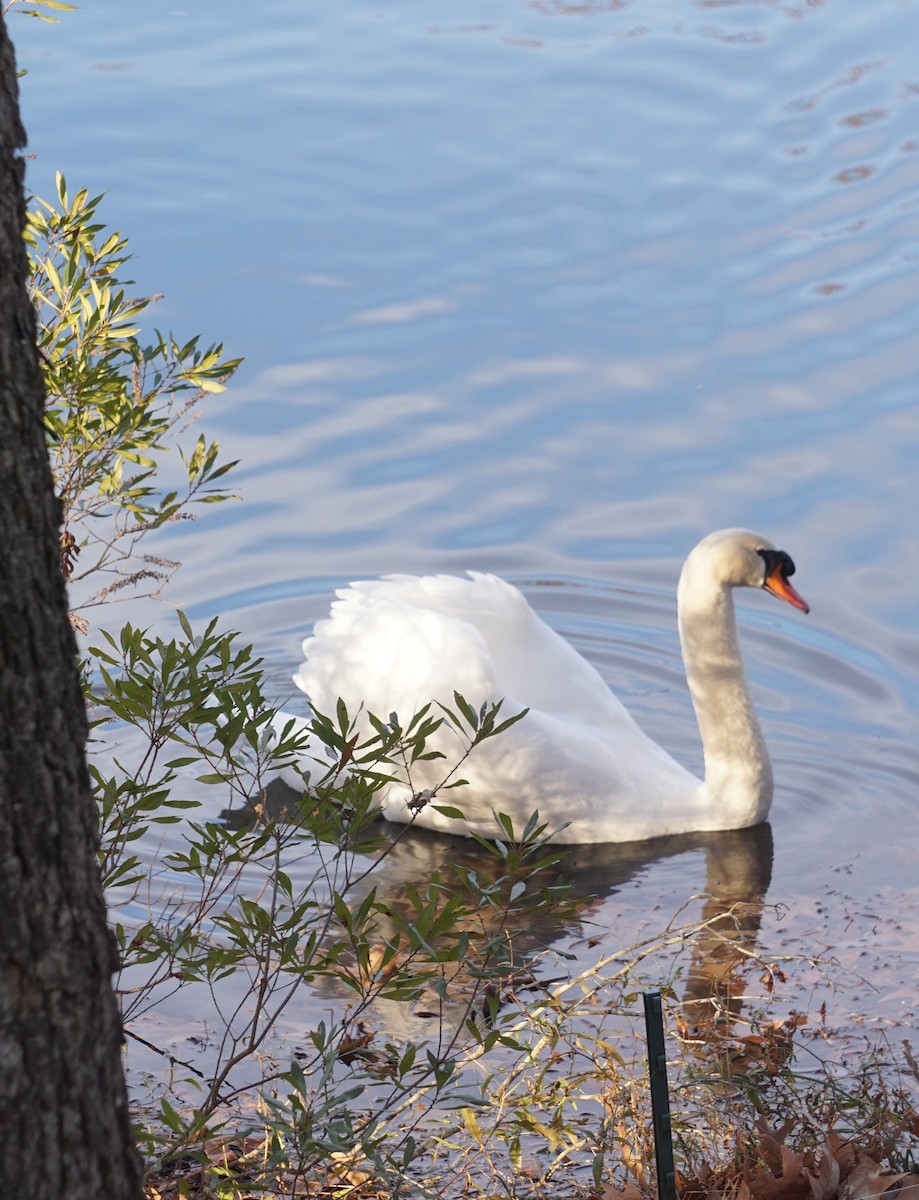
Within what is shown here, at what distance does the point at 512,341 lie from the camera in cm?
1046

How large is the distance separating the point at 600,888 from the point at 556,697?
2.84 ft

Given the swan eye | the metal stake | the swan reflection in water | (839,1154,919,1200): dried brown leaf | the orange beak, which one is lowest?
(839,1154,919,1200): dried brown leaf

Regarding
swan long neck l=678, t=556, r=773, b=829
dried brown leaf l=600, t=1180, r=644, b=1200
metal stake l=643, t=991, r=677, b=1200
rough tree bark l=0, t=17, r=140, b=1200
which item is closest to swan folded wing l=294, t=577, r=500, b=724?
swan long neck l=678, t=556, r=773, b=829

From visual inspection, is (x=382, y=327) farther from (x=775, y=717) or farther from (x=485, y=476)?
(x=775, y=717)

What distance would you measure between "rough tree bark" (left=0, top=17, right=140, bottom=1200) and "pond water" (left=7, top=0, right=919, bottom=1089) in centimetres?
355

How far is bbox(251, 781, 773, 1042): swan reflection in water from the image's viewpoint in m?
5.29

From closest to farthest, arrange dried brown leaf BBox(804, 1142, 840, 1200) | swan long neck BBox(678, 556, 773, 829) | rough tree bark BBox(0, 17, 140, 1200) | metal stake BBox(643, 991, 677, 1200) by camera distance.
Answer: rough tree bark BBox(0, 17, 140, 1200) → metal stake BBox(643, 991, 677, 1200) → dried brown leaf BBox(804, 1142, 840, 1200) → swan long neck BBox(678, 556, 773, 829)

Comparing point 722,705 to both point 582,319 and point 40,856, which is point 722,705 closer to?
point 582,319

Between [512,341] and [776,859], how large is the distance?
192 inches

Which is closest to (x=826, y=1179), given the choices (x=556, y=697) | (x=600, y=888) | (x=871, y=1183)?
(x=871, y=1183)

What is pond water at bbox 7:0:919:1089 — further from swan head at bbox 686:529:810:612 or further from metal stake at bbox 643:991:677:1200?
metal stake at bbox 643:991:677:1200

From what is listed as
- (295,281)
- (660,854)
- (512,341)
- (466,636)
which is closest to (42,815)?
(466,636)

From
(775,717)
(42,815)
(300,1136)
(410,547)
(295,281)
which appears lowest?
(300,1136)

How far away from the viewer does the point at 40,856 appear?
196 cm
